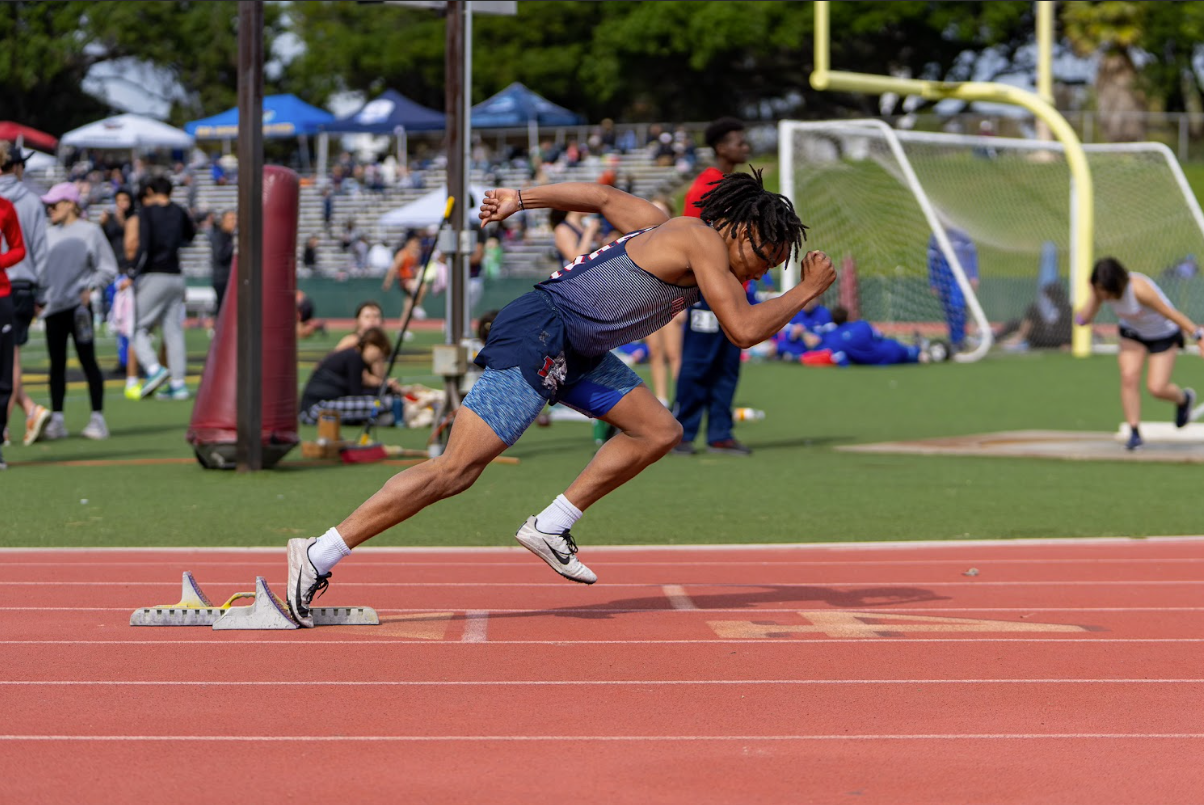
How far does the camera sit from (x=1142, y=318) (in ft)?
44.4

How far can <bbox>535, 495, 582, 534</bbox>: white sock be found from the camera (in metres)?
6.31

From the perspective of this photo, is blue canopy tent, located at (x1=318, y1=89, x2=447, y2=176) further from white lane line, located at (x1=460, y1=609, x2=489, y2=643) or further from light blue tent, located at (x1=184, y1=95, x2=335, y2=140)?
white lane line, located at (x1=460, y1=609, x2=489, y2=643)

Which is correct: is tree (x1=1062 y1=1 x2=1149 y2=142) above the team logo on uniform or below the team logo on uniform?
above

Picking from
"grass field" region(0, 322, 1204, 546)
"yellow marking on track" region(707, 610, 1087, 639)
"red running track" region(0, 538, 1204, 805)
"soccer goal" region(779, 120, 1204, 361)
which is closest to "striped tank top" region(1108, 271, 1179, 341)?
"grass field" region(0, 322, 1204, 546)

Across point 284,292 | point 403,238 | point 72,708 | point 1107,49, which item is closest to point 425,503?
point 72,708

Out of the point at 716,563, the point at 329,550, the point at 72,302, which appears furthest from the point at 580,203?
the point at 72,302


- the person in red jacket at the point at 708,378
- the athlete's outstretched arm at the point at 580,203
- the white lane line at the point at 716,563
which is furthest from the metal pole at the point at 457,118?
the athlete's outstretched arm at the point at 580,203

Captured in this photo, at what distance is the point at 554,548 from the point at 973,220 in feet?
83.8

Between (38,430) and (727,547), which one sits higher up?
(727,547)

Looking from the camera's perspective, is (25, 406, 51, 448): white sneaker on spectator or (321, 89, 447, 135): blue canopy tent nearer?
(25, 406, 51, 448): white sneaker on spectator

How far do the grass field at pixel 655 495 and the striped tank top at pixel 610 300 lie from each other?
8.77 ft

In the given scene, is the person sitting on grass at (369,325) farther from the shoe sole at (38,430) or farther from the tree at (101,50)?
the tree at (101,50)

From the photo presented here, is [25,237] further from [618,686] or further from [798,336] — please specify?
[798,336]

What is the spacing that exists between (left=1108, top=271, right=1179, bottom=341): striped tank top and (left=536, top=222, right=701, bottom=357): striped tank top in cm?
807
